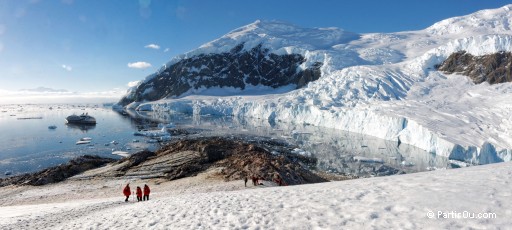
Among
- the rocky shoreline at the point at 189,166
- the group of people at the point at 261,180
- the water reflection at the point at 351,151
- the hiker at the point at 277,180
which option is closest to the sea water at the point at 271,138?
the water reflection at the point at 351,151

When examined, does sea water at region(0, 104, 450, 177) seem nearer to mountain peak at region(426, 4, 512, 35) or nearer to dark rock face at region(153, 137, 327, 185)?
dark rock face at region(153, 137, 327, 185)

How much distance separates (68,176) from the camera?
31812 mm

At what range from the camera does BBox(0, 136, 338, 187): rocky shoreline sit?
2700 centimetres

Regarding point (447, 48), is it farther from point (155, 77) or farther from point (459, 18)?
point (155, 77)

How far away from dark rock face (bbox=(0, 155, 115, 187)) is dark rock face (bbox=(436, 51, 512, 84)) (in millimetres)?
82389

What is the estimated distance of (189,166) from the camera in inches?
1196

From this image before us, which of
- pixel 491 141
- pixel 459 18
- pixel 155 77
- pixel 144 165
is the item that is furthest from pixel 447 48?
pixel 155 77

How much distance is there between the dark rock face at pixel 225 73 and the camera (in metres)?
142

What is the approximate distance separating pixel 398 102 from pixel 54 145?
68.3 m

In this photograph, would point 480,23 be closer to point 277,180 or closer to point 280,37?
point 280,37

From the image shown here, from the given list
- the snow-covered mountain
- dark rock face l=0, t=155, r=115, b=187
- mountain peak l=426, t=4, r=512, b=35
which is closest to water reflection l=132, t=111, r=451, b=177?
the snow-covered mountain

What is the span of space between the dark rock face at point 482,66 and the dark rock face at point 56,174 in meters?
82.4

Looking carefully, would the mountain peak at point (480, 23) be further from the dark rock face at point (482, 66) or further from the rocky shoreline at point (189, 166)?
the rocky shoreline at point (189, 166)

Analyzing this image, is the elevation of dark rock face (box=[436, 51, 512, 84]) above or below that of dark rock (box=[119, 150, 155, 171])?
above
